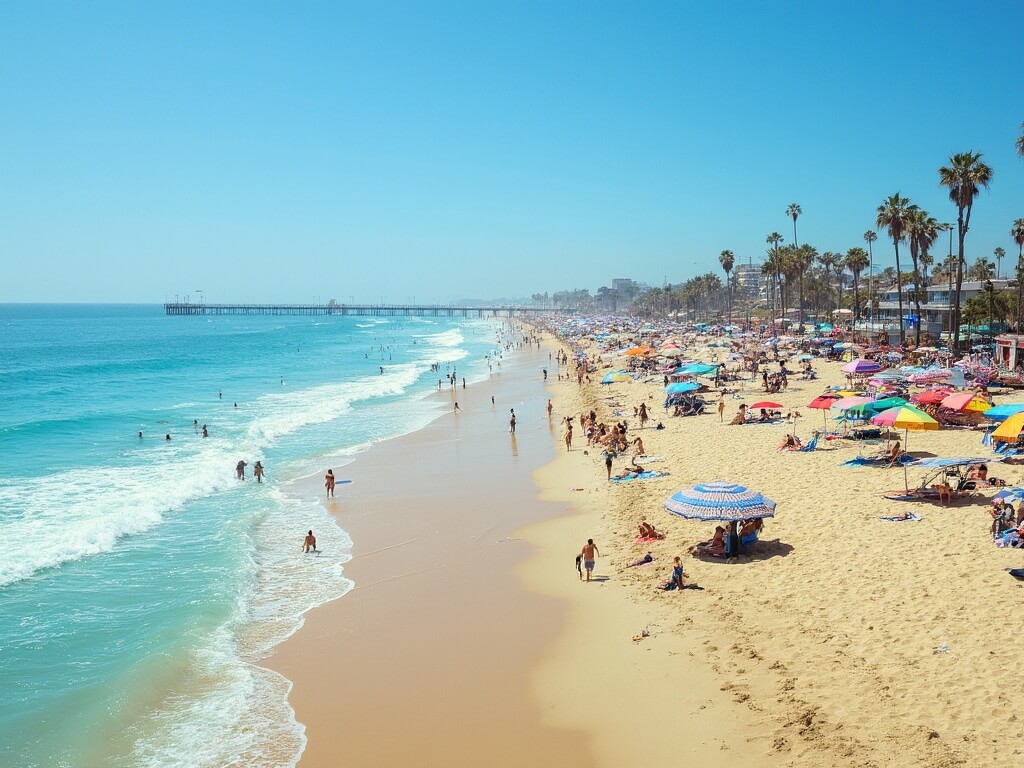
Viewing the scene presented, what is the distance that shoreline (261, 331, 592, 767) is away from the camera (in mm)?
8984

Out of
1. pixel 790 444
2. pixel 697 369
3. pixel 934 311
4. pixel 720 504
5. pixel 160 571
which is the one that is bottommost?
pixel 160 571

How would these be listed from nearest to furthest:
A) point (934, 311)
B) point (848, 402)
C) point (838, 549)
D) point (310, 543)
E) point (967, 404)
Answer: point (838, 549)
point (310, 543)
point (967, 404)
point (848, 402)
point (934, 311)

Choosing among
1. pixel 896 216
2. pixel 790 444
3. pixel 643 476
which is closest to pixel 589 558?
pixel 643 476

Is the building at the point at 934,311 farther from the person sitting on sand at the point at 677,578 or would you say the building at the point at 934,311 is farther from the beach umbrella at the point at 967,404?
the person sitting on sand at the point at 677,578

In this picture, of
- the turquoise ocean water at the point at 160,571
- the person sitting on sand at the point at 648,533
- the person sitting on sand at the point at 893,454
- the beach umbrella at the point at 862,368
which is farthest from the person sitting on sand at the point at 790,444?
the turquoise ocean water at the point at 160,571

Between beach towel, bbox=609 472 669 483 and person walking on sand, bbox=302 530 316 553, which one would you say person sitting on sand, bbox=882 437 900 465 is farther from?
person walking on sand, bbox=302 530 316 553

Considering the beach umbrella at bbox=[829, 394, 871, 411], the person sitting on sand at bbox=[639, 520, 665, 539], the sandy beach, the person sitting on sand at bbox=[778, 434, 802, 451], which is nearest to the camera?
the sandy beach

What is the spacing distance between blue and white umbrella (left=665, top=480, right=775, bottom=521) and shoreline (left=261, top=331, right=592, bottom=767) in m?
2.84

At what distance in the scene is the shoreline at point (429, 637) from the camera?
8984mm

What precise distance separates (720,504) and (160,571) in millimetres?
11470

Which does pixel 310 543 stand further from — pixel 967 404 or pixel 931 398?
pixel 931 398

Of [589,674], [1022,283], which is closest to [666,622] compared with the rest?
[589,674]

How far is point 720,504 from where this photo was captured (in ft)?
41.3

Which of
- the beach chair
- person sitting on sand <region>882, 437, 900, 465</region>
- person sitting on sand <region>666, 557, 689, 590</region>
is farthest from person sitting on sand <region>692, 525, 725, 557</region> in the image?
the beach chair
